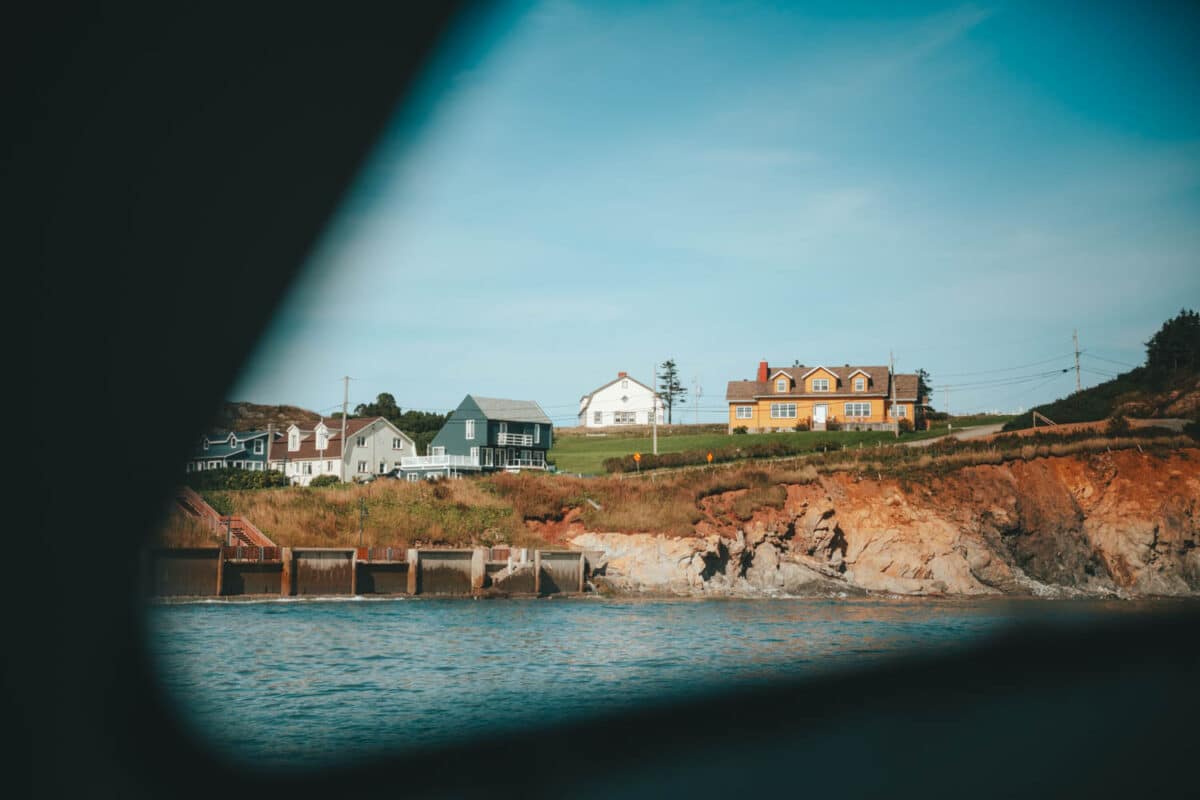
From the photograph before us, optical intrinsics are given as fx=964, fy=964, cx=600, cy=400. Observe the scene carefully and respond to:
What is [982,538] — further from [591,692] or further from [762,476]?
[591,692]

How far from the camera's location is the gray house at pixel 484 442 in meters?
63.5

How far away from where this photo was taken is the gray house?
63.5 meters

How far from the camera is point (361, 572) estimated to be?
35.1 metres

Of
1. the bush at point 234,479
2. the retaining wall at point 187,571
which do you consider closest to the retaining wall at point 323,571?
the retaining wall at point 187,571

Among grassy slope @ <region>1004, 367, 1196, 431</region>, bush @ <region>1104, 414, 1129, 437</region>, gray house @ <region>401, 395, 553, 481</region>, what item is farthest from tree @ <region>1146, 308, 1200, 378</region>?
gray house @ <region>401, 395, 553, 481</region>

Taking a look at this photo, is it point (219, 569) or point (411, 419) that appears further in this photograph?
point (411, 419)

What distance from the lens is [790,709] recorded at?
52.7 feet

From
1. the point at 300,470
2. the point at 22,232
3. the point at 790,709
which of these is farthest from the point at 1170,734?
the point at 300,470

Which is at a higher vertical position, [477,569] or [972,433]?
[972,433]

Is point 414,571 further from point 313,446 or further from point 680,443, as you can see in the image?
point 680,443

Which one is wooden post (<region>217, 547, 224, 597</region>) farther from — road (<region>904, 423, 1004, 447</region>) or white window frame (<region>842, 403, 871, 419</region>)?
white window frame (<region>842, 403, 871, 419</region>)

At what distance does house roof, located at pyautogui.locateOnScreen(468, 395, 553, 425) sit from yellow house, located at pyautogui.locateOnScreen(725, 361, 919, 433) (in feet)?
50.0

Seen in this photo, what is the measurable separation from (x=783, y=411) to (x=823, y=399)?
10.2 feet

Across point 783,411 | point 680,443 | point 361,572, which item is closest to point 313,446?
point 680,443
